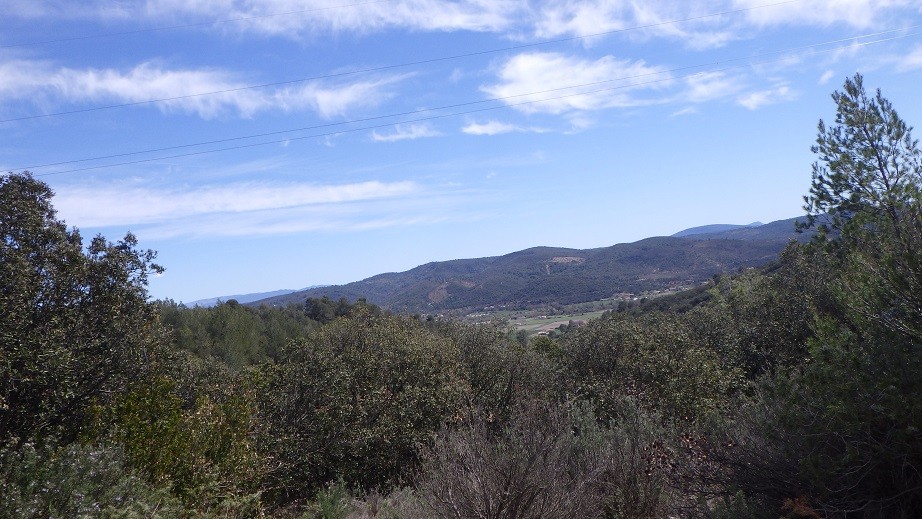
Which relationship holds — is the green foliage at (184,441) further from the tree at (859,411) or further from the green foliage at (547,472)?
the tree at (859,411)

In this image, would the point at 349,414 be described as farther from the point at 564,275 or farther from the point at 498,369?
the point at 564,275

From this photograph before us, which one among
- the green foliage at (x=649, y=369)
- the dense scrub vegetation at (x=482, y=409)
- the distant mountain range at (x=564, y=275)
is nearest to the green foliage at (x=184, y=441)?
the dense scrub vegetation at (x=482, y=409)

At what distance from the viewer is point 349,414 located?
14.9 meters

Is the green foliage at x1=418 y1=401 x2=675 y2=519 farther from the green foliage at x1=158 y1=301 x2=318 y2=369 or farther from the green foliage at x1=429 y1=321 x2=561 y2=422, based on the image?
the green foliage at x1=158 y1=301 x2=318 y2=369

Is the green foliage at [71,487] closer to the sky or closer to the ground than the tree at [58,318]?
closer to the ground

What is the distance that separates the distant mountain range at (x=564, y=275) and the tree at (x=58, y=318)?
90.8 metres

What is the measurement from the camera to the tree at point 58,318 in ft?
25.0

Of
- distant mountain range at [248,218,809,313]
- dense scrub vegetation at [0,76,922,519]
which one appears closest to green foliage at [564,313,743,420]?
dense scrub vegetation at [0,76,922,519]

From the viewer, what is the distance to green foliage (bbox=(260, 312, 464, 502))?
46.1 ft

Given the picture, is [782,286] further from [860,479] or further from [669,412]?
[860,479]

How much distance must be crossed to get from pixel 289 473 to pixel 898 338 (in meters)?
12.4

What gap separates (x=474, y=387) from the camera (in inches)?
706

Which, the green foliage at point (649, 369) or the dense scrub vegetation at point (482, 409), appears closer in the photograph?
the dense scrub vegetation at point (482, 409)

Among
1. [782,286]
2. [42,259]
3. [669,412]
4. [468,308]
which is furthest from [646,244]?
[42,259]
